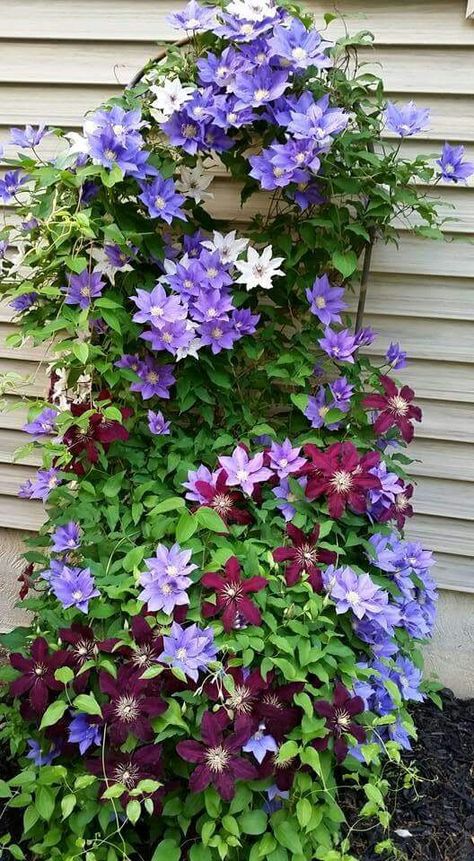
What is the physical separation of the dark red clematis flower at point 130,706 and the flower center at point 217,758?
0.38 ft

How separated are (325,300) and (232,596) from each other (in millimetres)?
766

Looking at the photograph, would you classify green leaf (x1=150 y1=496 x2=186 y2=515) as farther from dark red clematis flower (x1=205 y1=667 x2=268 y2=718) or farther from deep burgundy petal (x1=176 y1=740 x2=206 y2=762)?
deep burgundy petal (x1=176 y1=740 x2=206 y2=762)

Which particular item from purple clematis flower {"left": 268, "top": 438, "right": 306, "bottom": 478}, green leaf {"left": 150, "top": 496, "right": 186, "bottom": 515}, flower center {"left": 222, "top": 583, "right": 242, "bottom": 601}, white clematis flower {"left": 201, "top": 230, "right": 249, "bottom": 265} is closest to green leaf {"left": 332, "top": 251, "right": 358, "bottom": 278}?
Answer: white clematis flower {"left": 201, "top": 230, "right": 249, "bottom": 265}

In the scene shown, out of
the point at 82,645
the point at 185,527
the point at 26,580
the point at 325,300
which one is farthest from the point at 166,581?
the point at 325,300

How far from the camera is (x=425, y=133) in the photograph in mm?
1992

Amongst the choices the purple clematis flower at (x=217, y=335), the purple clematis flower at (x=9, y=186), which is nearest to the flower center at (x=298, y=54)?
the purple clematis flower at (x=217, y=335)

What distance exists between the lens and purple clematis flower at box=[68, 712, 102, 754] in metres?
1.50

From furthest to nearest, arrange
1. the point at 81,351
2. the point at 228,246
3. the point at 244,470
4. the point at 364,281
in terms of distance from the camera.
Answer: the point at 364,281
the point at 228,246
the point at 244,470
the point at 81,351

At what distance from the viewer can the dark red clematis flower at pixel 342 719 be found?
1509mm

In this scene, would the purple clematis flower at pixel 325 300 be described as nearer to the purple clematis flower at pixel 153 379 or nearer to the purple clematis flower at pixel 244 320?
the purple clematis flower at pixel 244 320

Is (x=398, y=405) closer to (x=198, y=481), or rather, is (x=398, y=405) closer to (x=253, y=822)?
(x=198, y=481)

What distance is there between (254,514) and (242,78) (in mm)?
957

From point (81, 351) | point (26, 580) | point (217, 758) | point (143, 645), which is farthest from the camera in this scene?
Result: point (26, 580)

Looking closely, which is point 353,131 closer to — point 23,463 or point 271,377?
point 271,377
